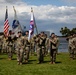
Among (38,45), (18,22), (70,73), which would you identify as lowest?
(70,73)

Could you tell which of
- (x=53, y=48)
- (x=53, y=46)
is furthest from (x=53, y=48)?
(x=53, y=46)

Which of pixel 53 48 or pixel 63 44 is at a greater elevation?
pixel 63 44

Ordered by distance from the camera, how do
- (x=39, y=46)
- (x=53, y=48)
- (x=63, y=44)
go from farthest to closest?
(x=63, y=44) < (x=39, y=46) < (x=53, y=48)

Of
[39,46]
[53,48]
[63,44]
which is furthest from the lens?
[63,44]

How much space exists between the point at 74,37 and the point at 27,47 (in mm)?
4676

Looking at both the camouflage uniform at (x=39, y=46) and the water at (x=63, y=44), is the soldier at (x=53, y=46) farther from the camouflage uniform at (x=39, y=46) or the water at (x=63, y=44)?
the water at (x=63, y=44)

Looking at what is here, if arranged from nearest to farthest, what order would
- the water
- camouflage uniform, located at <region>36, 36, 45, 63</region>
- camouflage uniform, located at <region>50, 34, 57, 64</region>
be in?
camouflage uniform, located at <region>50, 34, 57, 64</region>, camouflage uniform, located at <region>36, 36, 45, 63</region>, the water

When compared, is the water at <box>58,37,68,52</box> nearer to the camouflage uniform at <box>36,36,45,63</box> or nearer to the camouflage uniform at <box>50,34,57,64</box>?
the camouflage uniform at <box>36,36,45,63</box>

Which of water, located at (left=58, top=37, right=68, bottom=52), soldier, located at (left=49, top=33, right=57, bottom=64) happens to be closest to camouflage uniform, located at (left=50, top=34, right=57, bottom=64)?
soldier, located at (left=49, top=33, right=57, bottom=64)

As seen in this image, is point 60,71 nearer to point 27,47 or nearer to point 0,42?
point 27,47

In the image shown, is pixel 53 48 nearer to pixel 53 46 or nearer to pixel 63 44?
pixel 53 46

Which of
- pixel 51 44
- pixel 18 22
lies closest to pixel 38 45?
pixel 51 44

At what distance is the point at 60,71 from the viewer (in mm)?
17312

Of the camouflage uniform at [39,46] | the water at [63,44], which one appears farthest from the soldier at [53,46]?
the water at [63,44]
